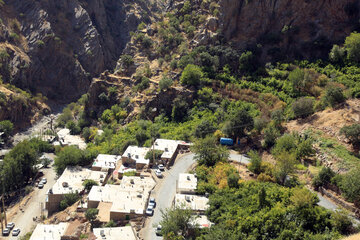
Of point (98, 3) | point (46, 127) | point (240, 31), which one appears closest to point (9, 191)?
point (46, 127)

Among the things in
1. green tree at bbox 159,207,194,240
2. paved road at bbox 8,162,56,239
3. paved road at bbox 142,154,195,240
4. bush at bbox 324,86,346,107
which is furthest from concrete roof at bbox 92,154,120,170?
bush at bbox 324,86,346,107

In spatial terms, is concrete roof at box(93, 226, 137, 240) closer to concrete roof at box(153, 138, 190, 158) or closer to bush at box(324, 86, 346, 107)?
concrete roof at box(153, 138, 190, 158)

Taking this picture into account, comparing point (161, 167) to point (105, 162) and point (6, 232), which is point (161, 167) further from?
point (6, 232)

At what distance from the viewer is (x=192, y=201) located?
1419 inches

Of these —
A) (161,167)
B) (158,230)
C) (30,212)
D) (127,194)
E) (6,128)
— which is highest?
(161,167)

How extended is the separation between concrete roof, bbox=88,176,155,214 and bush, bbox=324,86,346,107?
27834 millimetres

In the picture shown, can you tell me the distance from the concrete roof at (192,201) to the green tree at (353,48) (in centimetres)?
3868

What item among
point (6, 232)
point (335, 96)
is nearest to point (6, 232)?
point (6, 232)

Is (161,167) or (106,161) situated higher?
(161,167)

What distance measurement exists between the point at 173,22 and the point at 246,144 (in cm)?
4243

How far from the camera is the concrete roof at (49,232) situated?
35.8 meters

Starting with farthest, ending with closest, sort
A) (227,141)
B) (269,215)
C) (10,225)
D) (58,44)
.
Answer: (58,44) → (227,141) → (10,225) → (269,215)

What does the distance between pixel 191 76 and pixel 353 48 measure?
28757mm

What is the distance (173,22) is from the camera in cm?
7812
